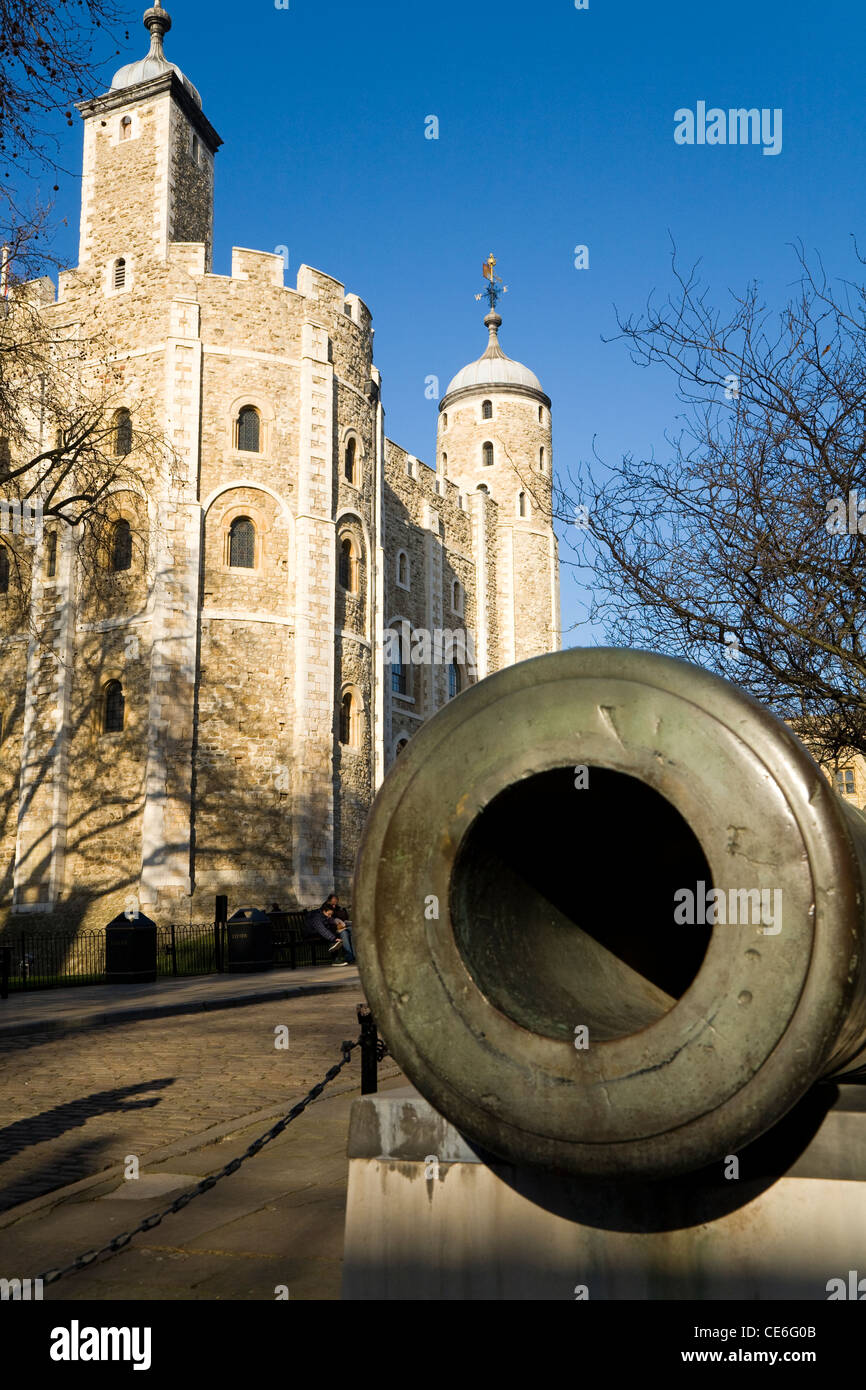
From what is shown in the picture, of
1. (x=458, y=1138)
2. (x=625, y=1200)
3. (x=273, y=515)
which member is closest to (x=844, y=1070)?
(x=625, y=1200)

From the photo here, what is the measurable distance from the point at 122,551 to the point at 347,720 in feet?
21.5

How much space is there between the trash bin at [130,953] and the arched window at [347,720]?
11885 mm

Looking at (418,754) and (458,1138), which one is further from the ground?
(418,754)

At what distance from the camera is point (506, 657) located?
39.5 m

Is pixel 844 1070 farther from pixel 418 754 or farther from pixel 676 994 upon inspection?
pixel 418 754

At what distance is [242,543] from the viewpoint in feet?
84.1

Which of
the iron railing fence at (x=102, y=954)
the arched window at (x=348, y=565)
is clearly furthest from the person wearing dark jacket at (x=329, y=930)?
the arched window at (x=348, y=565)

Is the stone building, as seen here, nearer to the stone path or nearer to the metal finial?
the metal finial

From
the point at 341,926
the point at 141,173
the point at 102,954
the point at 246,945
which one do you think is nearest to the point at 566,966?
the point at 246,945

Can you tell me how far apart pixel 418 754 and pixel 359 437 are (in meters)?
26.9

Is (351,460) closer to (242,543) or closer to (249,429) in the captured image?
(249,429)

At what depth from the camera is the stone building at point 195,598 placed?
78.4 ft

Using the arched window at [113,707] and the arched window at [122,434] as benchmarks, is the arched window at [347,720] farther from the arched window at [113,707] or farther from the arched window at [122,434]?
the arched window at [122,434]

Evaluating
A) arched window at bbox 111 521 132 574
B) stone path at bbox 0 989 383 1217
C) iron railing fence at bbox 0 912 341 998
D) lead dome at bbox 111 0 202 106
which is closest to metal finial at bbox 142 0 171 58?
lead dome at bbox 111 0 202 106
